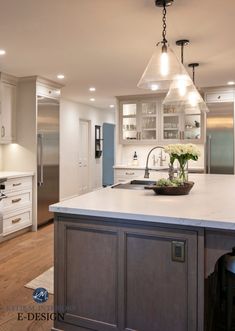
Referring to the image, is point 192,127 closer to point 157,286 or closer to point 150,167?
point 150,167

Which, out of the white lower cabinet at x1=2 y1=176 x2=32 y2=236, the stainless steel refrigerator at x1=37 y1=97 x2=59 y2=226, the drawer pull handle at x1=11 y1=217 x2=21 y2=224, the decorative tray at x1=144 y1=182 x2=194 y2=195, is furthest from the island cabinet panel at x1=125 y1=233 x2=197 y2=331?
the stainless steel refrigerator at x1=37 y1=97 x2=59 y2=226

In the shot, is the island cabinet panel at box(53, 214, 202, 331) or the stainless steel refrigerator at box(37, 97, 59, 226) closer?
the island cabinet panel at box(53, 214, 202, 331)

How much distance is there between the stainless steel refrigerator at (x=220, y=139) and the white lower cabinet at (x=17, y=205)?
3.15 metres

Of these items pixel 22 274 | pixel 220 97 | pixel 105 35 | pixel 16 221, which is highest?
pixel 105 35

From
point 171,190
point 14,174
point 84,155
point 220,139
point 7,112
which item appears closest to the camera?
point 171,190

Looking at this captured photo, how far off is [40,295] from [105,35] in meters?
2.54

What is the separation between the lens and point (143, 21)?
268cm

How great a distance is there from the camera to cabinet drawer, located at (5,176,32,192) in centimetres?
425

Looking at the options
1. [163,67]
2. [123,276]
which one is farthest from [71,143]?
[123,276]

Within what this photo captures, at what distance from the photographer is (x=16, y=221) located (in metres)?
4.46

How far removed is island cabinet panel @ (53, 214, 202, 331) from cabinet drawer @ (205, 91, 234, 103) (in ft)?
14.0

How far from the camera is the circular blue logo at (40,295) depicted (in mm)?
2639

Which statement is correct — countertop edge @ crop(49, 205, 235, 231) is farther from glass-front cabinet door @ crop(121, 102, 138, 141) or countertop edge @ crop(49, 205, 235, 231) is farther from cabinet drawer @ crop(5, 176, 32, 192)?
glass-front cabinet door @ crop(121, 102, 138, 141)


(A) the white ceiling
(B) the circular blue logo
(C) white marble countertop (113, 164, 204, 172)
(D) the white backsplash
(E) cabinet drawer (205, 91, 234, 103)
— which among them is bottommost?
(B) the circular blue logo
